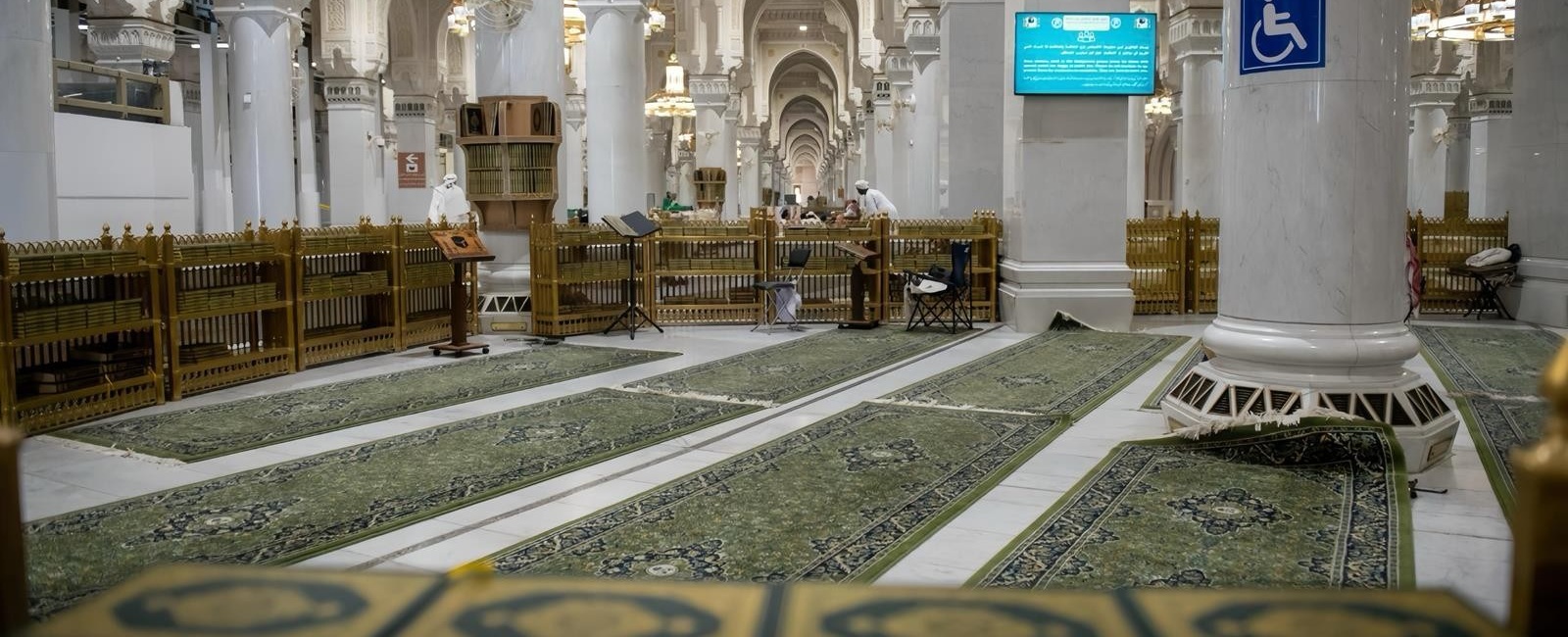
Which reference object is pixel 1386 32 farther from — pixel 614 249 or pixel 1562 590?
pixel 614 249

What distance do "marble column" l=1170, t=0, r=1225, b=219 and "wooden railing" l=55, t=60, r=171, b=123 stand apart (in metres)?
12.6

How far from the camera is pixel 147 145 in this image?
11234 mm

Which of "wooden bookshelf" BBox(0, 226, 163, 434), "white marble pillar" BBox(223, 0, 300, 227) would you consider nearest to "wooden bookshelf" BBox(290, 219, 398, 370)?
"wooden bookshelf" BBox(0, 226, 163, 434)

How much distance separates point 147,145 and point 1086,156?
9281 millimetres

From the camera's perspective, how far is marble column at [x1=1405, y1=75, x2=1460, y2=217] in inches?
771

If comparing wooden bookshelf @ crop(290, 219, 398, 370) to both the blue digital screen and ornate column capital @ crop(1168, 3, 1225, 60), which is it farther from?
ornate column capital @ crop(1168, 3, 1225, 60)

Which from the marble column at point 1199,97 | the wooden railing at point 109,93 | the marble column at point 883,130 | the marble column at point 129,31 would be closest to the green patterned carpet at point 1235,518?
the marble column at point 1199,97

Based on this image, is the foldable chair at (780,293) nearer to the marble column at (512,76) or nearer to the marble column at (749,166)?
the marble column at (512,76)

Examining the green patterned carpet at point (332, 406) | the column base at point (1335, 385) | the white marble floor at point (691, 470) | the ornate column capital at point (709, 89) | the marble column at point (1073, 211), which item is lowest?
the white marble floor at point (691, 470)

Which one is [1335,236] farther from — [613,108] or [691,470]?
[613,108]

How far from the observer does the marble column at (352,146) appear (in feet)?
62.7

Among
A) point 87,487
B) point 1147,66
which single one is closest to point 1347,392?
point 87,487

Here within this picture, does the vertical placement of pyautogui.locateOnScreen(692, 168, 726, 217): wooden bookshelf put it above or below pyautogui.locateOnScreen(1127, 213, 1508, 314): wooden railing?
above

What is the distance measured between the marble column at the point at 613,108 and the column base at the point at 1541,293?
9.13 m
